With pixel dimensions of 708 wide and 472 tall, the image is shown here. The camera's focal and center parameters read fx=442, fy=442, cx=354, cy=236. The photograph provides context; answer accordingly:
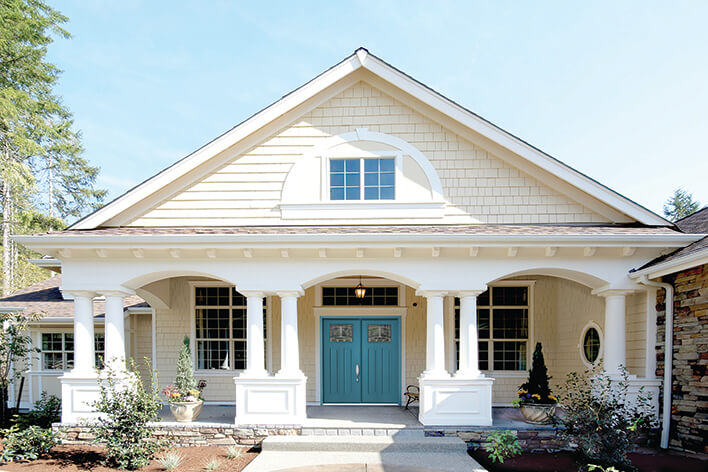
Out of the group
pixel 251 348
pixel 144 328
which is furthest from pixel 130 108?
pixel 251 348

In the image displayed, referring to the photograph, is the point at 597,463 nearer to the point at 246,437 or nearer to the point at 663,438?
the point at 663,438

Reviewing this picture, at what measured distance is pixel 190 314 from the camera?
9.89m

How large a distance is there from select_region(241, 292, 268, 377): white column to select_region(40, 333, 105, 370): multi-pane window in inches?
223

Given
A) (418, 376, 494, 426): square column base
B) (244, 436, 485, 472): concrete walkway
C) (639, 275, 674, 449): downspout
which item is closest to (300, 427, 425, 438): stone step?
(244, 436, 485, 472): concrete walkway

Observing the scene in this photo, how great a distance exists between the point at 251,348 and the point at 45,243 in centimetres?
379

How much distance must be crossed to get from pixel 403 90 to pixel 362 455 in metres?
6.26

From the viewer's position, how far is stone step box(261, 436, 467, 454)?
6754 mm

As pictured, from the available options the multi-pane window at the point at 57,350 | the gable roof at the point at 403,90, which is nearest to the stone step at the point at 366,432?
the gable roof at the point at 403,90

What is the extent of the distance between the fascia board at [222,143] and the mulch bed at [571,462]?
6699mm

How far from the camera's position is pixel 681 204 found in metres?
39.8

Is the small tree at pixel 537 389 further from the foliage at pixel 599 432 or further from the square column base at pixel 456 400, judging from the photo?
the foliage at pixel 599 432

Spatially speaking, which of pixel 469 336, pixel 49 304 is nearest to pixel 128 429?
pixel 469 336

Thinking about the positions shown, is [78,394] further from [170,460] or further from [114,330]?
[170,460]

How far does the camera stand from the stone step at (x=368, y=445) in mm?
6754
